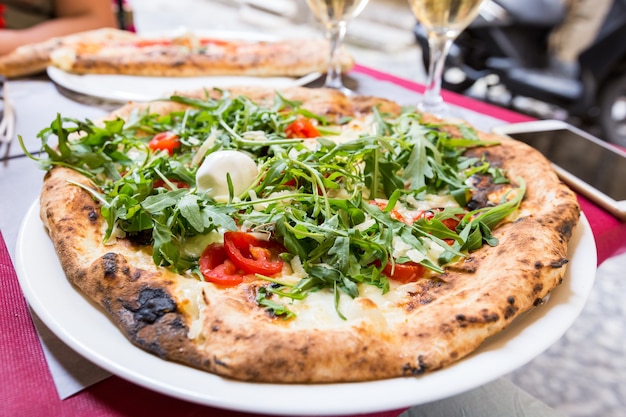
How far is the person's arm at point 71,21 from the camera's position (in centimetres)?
303

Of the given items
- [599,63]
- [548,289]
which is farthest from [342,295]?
[599,63]

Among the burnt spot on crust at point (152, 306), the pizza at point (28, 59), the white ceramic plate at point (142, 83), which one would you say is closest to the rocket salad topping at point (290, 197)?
the burnt spot on crust at point (152, 306)

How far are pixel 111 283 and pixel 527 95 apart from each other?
14.6 feet

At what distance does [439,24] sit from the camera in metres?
2.13

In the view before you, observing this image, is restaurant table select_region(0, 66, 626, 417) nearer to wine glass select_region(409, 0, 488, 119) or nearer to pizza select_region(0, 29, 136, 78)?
pizza select_region(0, 29, 136, 78)

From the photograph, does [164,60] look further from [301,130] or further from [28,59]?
[301,130]

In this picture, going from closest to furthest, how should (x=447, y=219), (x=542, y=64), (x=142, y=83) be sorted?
(x=447, y=219) → (x=142, y=83) → (x=542, y=64)

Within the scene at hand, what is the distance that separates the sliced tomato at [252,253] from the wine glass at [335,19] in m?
1.28

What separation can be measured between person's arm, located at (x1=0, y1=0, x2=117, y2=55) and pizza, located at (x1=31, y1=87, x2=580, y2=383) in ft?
5.56

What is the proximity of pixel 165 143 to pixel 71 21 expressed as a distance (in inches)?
85.1

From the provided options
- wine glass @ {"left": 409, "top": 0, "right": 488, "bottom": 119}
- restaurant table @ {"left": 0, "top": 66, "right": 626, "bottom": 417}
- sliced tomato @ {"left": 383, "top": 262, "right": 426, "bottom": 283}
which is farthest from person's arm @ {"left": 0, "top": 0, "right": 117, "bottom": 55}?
sliced tomato @ {"left": 383, "top": 262, "right": 426, "bottom": 283}

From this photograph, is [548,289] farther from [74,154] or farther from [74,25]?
[74,25]

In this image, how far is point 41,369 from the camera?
0.97 meters

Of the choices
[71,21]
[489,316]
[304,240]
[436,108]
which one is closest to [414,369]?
[489,316]
